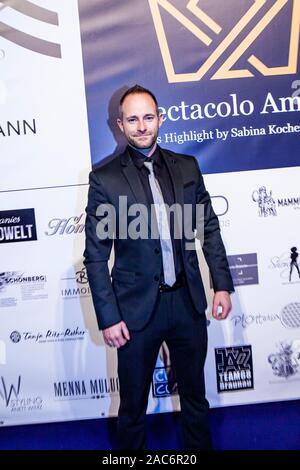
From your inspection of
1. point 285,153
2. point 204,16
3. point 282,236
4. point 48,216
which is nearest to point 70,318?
point 48,216

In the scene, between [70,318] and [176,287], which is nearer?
[176,287]

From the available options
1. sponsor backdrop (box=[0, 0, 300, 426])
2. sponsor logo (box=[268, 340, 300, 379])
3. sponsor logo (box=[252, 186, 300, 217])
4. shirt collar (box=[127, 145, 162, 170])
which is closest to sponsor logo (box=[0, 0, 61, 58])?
sponsor backdrop (box=[0, 0, 300, 426])

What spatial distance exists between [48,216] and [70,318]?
0.60m

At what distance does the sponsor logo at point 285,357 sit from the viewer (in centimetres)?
284

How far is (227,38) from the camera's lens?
2609 millimetres

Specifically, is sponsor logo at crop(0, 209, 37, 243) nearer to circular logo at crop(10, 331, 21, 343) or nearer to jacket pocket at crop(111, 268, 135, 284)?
circular logo at crop(10, 331, 21, 343)

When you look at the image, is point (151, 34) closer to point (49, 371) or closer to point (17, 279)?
point (17, 279)

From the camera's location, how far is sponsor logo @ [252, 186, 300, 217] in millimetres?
2719

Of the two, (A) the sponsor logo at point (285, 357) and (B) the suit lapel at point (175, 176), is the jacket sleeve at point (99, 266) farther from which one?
(A) the sponsor logo at point (285, 357)

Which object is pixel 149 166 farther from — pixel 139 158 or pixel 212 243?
pixel 212 243

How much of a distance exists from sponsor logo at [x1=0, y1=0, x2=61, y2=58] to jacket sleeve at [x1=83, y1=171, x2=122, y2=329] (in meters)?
0.92

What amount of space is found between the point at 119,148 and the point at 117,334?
1.07m

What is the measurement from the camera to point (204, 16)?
103 inches

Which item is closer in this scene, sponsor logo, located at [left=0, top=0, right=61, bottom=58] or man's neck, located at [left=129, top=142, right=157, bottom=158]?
man's neck, located at [left=129, top=142, right=157, bottom=158]
